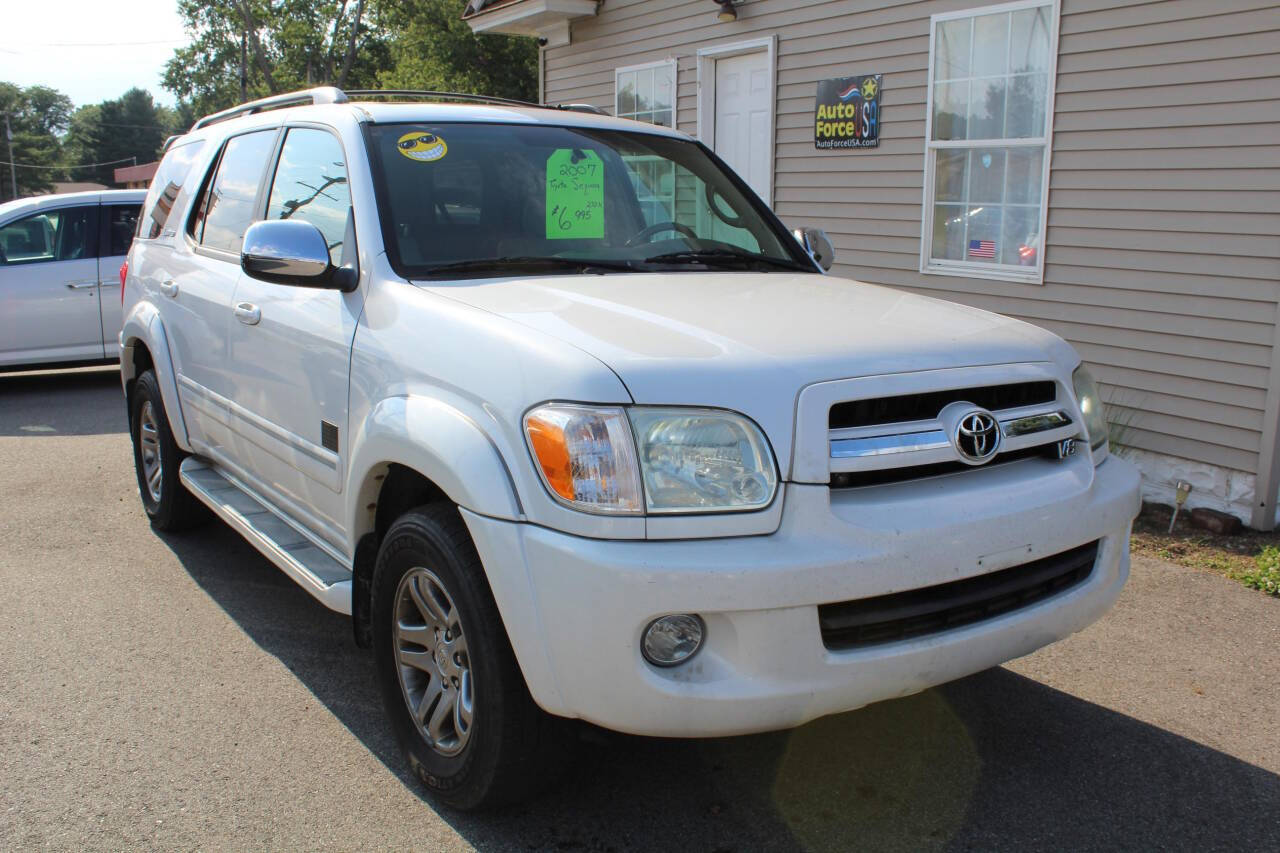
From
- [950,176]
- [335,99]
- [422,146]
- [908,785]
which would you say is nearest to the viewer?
[908,785]

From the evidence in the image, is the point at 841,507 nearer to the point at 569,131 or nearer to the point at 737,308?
the point at 737,308

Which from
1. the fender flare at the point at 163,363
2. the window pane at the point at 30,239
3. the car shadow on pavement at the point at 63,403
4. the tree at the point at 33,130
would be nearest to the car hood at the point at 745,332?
the fender flare at the point at 163,363

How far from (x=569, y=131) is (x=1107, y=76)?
3860 mm

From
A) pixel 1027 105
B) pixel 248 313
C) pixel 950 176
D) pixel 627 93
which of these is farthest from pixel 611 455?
pixel 627 93

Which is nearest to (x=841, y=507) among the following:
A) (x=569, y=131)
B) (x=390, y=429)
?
(x=390, y=429)

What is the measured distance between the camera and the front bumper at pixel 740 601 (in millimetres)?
2424

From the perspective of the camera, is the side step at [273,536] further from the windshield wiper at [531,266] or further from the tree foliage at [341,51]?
the tree foliage at [341,51]

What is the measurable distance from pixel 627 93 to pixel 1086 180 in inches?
214

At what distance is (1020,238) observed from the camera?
23.4 ft

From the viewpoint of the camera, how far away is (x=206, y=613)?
4543 millimetres

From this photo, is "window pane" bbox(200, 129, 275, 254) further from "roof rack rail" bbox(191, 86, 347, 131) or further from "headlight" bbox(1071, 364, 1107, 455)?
"headlight" bbox(1071, 364, 1107, 455)

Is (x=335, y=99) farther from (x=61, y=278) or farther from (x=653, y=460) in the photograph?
(x=61, y=278)

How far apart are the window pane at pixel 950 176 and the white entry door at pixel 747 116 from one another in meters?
1.79

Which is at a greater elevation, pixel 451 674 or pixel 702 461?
pixel 702 461
